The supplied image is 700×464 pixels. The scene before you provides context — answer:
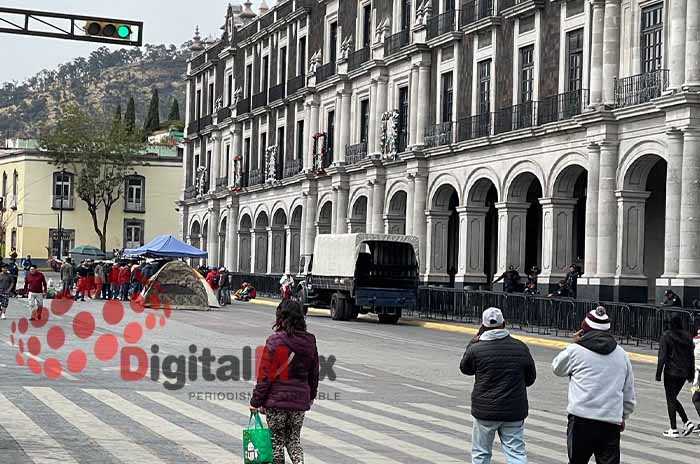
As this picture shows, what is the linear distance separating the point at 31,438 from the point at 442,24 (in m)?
38.2

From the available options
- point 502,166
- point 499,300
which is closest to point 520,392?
point 499,300

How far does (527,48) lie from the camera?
43344 mm

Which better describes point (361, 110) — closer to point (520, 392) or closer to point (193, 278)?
point (193, 278)

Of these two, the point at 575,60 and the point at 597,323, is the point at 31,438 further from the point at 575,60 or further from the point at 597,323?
the point at 575,60

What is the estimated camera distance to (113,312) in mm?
42562

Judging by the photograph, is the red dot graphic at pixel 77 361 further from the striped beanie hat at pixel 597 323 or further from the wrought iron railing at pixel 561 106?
the wrought iron railing at pixel 561 106

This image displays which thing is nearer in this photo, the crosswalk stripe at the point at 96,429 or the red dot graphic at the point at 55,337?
the crosswalk stripe at the point at 96,429

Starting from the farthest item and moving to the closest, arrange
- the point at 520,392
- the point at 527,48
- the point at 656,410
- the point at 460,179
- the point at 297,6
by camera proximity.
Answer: the point at 297,6 → the point at 460,179 → the point at 527,48 → the point at 656,410 → the point at 520,392

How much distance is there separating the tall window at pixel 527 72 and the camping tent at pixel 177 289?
14.5m

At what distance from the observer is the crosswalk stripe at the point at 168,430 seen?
12491 mm

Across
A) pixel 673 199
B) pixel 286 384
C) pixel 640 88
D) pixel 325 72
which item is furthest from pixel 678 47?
pixel 325 72

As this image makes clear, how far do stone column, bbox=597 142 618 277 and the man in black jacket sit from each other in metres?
27.5

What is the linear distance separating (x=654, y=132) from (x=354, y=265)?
1074 cm

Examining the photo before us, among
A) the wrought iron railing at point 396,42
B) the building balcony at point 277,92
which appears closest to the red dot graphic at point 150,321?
the wrought iron railing at point 396,42
